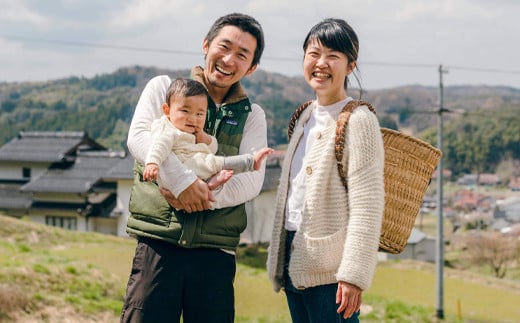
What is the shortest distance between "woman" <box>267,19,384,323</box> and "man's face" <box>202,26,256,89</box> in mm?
238

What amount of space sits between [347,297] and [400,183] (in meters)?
0.52

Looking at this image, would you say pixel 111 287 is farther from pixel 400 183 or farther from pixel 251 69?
pixel 400 183

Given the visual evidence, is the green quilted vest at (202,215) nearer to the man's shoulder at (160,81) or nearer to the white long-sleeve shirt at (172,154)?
the white long-sleeve shirt at (172,154)

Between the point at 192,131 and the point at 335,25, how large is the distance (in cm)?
66

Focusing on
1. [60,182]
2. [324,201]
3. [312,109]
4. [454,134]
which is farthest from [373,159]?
[454,134]

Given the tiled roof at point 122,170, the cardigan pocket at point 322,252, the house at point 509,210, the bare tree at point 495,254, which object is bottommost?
the house at point 509,210

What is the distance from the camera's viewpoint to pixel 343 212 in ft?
7.51

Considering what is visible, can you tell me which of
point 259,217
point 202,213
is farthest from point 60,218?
point 202,213

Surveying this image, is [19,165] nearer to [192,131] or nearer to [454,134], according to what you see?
[192,131]

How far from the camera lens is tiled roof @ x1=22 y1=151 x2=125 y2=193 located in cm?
2492

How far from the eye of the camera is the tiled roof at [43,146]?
2744cm

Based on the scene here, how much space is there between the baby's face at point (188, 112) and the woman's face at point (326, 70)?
1.37 ft

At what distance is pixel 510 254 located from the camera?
34562 mm

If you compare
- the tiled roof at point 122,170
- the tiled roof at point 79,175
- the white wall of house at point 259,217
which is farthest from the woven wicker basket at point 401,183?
the tiled roof at point 79,175
